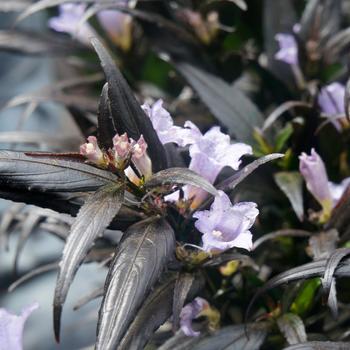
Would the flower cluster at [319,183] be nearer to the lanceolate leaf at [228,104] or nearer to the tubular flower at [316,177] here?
the tubular flower at [316,177]

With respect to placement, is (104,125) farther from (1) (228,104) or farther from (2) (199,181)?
(1) (228,104)

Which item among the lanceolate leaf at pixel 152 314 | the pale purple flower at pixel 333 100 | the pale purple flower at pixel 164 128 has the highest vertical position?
the pale purple flower at pixel 164 128

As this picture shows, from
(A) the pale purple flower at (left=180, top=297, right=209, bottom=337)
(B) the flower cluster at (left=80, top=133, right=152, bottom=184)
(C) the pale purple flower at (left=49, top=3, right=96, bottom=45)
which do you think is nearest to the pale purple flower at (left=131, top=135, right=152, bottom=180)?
(B) the flower cluster at (left=80, top=133, right=152, bottom=184)

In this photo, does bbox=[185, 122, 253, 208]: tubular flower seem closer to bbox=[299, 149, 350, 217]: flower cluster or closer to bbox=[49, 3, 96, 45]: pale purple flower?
bbox=[299, 149, 350, 217]: flower cluster

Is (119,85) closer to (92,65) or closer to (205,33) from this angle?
(205,33)

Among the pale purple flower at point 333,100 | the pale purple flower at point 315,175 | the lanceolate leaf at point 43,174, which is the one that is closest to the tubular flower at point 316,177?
the pale purple flower at point 315,175

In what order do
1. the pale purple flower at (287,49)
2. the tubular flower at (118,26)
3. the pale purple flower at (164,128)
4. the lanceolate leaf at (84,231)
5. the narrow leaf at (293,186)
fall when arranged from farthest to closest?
the tubular flower at (118,26) → the pale purple flower at (287,49) → the narrow leaf at (293,186) → the pale purple flower at (164,128) → the lanceolate leaf at (84,231)

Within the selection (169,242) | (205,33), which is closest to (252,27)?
(205,33)
